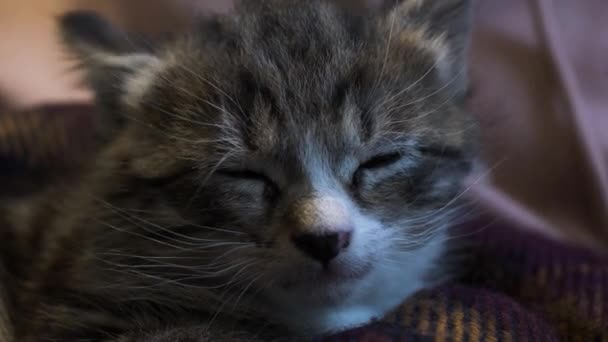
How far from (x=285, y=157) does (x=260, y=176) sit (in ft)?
0.15

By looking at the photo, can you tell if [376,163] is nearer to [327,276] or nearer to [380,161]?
[380,161]

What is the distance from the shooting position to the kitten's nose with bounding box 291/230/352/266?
788mm

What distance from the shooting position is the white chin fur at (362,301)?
0.92m

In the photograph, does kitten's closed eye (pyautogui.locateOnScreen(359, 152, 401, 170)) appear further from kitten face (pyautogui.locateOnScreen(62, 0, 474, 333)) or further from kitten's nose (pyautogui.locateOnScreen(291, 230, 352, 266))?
kitten's nose (pyautogui.locateOnScreen(291, 230, 352, 266))

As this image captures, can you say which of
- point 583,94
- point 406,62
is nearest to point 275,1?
point 406,62

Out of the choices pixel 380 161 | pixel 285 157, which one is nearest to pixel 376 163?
pixel 380 161

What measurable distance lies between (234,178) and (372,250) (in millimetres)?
200

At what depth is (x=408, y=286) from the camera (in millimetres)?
1093

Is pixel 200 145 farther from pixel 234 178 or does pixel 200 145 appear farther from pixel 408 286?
pixel 408 286

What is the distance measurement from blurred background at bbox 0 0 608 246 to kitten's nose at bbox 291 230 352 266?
71 cm

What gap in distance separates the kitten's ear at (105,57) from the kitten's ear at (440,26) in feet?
1.27

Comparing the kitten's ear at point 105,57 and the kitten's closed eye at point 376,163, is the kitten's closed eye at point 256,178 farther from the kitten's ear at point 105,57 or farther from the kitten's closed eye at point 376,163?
the kitten's ear at point 105,57

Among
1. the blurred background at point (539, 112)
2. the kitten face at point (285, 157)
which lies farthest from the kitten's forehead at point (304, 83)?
the blurred background at point (539, 112)

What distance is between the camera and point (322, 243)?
0.79 metres
